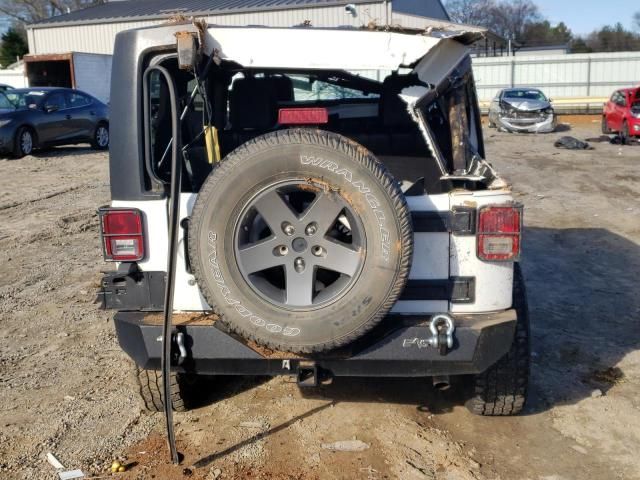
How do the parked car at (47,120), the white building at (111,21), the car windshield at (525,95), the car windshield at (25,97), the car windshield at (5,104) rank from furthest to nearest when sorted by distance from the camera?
the white building at (111,21)
the car windshield at (525,95)
the car windshield at (25,97)
the car windshield at (5,104)
the parked car at (47,120)

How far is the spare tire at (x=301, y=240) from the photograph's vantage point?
3.03 m

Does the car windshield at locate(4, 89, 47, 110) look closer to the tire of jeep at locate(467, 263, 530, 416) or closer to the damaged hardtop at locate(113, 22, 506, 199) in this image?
the damaged hardtop at locate(113, 22, 506, 199)

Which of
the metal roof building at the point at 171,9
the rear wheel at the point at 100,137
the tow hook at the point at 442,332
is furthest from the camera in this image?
the metal roof building at the point at 171,9

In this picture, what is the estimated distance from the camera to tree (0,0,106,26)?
5547cm

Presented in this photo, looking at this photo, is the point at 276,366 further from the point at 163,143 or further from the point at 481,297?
the point at 163,143

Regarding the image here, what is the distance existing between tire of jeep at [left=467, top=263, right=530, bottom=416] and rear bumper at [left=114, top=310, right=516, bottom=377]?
1.20 feet

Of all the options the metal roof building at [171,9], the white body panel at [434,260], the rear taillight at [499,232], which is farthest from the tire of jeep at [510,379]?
the metal roof building at [171,9]

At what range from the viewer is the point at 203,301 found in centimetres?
350

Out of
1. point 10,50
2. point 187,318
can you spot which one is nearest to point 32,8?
point 10,50

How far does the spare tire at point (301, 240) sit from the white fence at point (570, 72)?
29.3 meters

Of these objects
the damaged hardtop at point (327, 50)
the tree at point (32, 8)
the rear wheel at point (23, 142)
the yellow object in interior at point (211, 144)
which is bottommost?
the rear wheel at point (23, 142)

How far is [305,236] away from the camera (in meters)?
3.10

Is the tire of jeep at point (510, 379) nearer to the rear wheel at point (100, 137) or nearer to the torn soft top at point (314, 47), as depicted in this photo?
the torn soft top at point (314, 47)

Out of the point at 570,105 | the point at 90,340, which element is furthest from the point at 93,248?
the point at 570,105
